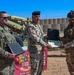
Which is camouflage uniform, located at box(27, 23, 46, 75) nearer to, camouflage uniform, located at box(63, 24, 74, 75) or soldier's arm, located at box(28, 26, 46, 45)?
soldier's arm, located at box(28, 26, 46, 45)

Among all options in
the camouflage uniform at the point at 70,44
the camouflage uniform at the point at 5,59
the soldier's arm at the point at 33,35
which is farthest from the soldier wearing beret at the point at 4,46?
the camouflage uniform at the point at 70,44

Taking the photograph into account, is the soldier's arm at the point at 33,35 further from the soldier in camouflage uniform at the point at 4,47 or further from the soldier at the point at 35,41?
the soldier in camouflage uniform at the point at 4,47

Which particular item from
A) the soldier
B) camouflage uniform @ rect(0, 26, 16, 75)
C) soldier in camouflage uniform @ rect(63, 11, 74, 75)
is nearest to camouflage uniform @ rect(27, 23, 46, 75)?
the soldier

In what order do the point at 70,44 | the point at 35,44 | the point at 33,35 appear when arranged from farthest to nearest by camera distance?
the point at 35,44 → the point at 33,35 → the point at 70,44

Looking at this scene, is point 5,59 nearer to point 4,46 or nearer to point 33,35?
point 4,46

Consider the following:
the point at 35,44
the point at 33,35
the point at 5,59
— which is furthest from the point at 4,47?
the point at 35,44

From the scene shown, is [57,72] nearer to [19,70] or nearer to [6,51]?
[19,70]

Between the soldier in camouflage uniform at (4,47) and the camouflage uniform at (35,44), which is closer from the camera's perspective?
the soldier in camouflage uniform at (4,47)

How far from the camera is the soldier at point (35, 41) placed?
716 cm

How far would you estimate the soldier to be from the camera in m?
7.16

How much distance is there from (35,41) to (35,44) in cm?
12

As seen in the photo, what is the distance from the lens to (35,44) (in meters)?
7.30

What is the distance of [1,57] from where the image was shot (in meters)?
5.40

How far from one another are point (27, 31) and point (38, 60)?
2.29 ft
